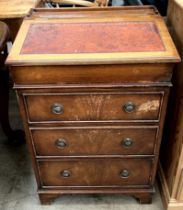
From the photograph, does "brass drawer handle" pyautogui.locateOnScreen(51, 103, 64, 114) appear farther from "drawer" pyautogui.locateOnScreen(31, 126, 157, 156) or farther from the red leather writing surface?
the red leather writing surface

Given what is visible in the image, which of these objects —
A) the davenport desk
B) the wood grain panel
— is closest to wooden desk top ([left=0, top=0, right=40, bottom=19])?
the davenport desk

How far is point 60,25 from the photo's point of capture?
114cm

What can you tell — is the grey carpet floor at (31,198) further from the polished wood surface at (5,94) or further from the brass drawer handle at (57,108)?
the brass drawer handle at (57,108)

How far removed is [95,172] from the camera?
1.29 metres

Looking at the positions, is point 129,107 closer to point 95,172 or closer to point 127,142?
point 127,142

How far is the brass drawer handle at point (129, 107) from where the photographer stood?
3.39ft

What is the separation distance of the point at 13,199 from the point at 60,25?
981mm

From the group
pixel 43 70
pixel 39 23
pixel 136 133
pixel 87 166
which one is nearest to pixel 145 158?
pixel 136 133

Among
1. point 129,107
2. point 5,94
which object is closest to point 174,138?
point 129,107

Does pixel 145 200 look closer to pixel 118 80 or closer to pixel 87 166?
pixel 87 166

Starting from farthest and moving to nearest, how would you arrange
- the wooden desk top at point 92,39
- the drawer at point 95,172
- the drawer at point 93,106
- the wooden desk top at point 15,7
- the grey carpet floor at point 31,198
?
1. the wooden desk top at point 15,7
2. the grey carpet floor at point 31,198
3. the drawer at point 95,172
4. the drawer at point 93,106
5. the wooden desk top at point 92,39

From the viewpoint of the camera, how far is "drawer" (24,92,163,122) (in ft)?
3.34

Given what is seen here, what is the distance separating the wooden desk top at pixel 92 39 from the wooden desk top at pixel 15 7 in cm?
35

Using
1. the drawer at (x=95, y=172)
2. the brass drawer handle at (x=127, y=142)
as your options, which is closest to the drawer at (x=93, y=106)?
the brass drawer handle at (x=127, y=142)
